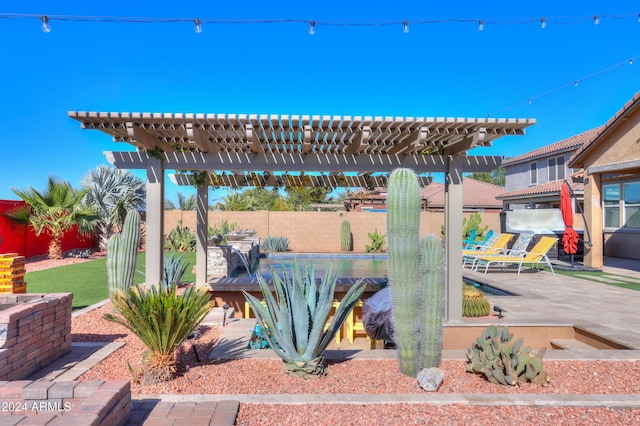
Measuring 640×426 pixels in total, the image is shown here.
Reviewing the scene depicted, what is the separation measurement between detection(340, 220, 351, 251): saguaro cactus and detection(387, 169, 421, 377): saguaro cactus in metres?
15.7

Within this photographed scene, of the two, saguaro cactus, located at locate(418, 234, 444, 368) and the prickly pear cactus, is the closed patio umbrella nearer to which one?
the prickly pear cactus

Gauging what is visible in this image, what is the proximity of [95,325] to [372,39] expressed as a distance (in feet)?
40.6

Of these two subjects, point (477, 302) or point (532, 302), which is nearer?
point (477, 302)

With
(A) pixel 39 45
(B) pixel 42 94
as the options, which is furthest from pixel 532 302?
(B) pixel 42 94

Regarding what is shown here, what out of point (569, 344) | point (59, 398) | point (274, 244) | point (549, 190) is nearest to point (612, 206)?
point (549, 190)

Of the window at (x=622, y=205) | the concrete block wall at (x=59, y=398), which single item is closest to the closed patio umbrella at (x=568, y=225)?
the window at (x=622, y=205)

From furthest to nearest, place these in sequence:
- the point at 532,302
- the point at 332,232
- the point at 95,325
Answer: the point at 332,232 < the point at 532,302 < the point at 95,325

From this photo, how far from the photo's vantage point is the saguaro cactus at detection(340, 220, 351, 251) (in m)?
19.6

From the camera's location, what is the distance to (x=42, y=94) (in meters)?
20.8

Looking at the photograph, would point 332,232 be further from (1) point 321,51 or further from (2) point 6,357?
(2) point 6,357

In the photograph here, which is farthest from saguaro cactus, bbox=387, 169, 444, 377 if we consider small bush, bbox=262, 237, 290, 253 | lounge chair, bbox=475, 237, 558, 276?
small bush, bbox=262, 237, 290, 253

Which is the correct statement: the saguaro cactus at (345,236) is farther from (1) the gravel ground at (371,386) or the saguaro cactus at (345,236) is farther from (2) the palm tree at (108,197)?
(1) the gravel ground at (371,386)

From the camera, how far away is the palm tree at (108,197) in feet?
59.9

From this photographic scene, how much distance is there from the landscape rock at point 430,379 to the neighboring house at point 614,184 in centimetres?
1234
